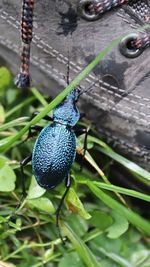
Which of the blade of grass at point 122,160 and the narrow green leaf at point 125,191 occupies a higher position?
the blade of grass at point 122,160

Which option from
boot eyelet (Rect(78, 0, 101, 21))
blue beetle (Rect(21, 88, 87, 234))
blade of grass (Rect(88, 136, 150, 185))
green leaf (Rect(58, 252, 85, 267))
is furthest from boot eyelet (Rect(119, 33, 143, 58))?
green leaf (Rect(58, 252, 85, 267))

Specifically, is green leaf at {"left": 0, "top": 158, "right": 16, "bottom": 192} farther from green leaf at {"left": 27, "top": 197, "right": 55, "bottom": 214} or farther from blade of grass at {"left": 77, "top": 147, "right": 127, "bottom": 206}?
blade of grass at {"left": 77, "top": 147, "right": 127, "bottom": 206}

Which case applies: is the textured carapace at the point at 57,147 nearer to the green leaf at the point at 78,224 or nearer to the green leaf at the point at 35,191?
the green leaf at the point at 35,191

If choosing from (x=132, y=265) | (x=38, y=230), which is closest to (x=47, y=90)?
(x=38, y=230)

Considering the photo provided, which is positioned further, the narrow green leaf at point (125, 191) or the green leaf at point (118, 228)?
the green leaf at point (118, 228)

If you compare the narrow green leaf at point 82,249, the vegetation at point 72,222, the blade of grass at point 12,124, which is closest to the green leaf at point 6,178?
the vegetation at point 72,222

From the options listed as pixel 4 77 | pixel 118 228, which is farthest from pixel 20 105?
pixel 118 228

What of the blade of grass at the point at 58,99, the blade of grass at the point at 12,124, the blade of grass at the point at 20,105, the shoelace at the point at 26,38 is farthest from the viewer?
the blade of grass at the point at 20,105

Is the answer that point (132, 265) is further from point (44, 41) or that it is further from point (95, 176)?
point (44, 41)
